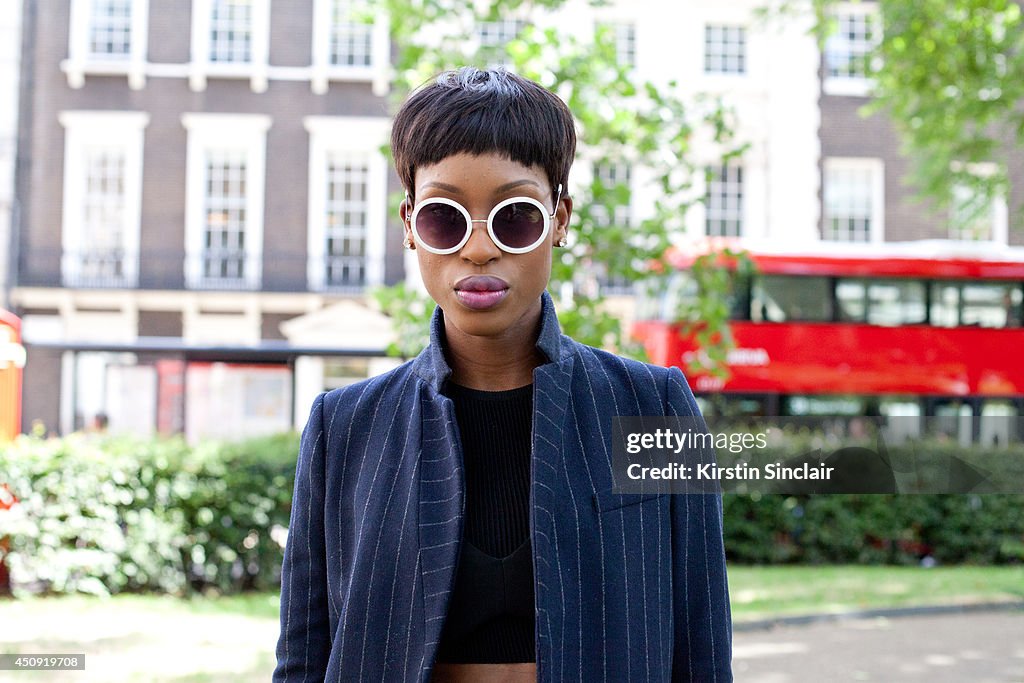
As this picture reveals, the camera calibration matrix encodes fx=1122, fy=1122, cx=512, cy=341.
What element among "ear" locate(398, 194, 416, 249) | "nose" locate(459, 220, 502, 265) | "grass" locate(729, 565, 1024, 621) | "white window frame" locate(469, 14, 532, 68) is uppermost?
"white window frame" locate(469, 14, 532, 68)

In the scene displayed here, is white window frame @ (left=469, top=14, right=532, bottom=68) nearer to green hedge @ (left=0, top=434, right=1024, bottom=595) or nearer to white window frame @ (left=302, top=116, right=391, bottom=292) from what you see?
green hedge @ (left=0, top=434, right=1024, bottom=595)

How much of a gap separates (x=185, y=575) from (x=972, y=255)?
50.6 ft

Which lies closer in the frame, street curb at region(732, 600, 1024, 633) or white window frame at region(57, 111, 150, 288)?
street curb at region(732, 600, 1024, 633)

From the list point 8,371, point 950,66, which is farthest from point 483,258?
point 8,371

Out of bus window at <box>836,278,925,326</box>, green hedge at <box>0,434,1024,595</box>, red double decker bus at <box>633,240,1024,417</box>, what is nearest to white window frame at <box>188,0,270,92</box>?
red double decker bus at <box>633,240,1024,417</box>

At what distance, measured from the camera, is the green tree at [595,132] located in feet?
26.8

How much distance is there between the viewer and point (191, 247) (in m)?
25.1

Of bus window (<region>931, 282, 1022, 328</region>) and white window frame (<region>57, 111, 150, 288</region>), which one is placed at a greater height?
white window frame (<region>57, 111, 150, 288</region>)

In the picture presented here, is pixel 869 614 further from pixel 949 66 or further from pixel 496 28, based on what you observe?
pixel 496 28

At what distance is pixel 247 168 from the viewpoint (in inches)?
1003

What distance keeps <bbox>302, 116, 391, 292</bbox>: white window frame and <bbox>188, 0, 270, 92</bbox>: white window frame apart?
1.65 meters

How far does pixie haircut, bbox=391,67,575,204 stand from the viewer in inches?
66.8

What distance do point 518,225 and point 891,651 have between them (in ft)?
27.0

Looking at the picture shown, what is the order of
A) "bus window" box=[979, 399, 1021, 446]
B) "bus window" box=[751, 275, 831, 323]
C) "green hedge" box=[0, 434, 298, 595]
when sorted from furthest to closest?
"bus window" box=[751, 275, 831, 323]
"bus window" box=[979, 399, 1021, 446]
"green hedge" box=[0, 434, 298, 595]
